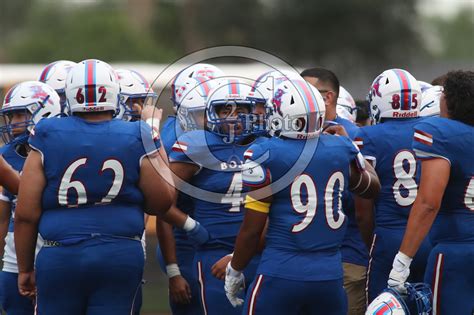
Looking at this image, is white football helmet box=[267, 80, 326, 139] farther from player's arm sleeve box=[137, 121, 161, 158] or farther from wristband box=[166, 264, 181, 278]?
wristband box=[166, 264, 181, 278]

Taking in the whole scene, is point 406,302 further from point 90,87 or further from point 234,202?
point 90,87

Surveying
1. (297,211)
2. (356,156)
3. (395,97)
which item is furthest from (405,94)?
(297,211)

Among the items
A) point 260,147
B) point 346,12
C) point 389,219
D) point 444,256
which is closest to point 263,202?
point 260,147

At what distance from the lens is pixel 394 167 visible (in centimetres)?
752

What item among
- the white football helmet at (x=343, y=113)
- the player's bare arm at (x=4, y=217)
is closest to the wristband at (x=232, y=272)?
the player's bare arm at (x=4, y=217)

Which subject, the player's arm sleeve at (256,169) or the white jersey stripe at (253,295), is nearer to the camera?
the player's arm sleeve at (256,169)

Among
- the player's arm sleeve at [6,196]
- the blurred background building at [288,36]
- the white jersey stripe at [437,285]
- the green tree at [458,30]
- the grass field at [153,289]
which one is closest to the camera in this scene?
the white jersey stripe at [437,285]

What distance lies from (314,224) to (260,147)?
0.56 m

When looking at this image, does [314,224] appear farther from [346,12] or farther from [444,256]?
[346,12]

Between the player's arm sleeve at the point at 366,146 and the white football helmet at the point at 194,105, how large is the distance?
3.84 feet

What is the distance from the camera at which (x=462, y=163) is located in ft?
20.9

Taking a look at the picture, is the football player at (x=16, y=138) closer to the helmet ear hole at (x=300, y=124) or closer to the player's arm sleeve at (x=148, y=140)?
the player's arm sleeve at (x=148, y=140)

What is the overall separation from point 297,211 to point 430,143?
97 cm

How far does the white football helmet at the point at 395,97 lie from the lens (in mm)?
7676
